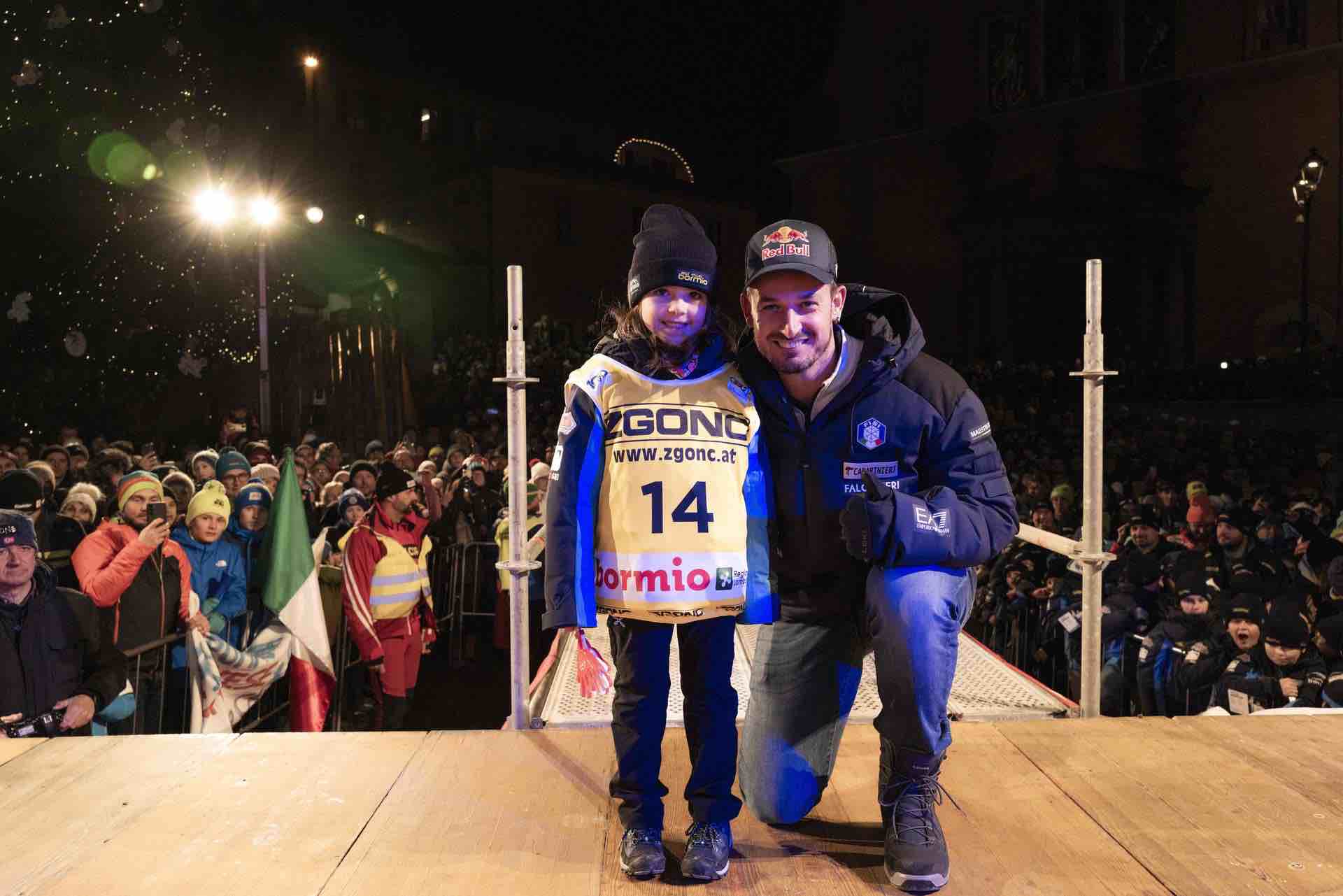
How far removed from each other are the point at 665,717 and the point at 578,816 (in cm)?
52

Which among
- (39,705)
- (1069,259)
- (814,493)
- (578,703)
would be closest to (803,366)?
(814,493)

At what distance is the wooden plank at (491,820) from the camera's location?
2.58m

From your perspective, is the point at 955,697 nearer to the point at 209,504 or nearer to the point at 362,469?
the point at 209,504

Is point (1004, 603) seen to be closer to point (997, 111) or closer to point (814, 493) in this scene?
point (814, 493)

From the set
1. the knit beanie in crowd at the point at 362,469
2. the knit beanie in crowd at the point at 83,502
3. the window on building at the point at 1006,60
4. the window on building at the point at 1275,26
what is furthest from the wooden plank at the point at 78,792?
the window on building at the point at 1006,60

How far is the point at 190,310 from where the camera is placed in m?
16.5

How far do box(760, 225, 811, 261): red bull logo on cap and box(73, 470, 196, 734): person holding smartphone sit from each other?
12.7 feet

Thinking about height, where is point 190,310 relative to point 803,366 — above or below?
above

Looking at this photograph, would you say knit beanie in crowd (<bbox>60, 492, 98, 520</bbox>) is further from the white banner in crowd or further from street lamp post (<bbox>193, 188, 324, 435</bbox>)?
street lamp post (<bbox>193, 188, 324, 435</bbox>)

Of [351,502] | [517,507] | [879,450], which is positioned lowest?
[351,502]

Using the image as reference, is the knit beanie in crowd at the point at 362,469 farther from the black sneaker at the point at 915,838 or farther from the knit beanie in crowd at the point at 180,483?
the black sneaker at the point at 915,838

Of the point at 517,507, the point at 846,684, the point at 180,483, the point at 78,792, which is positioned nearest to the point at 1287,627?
the point at 846,684

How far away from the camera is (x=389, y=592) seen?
249 inches

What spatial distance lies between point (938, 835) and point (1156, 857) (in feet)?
1.89
